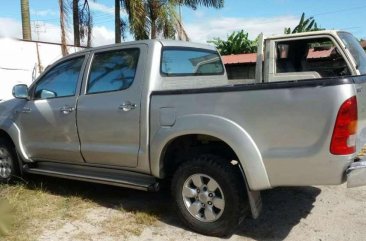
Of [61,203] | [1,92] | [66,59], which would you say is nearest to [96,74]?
[66,59]

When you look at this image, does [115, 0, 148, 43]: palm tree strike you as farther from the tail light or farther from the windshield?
the tail light

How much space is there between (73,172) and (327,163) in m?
3.04

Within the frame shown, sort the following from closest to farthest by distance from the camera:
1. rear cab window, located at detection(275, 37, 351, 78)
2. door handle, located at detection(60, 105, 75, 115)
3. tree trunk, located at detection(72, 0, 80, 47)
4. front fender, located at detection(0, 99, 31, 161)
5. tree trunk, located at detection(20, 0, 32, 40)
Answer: door handle, located at detection(60, 105, 75, 115), front fender, located at detection(0, 99, 31, 161), rear cab window, located at detection(275, 37, 351, 78), tree trunk, located at detection(20, 0, 32, 40), tree trunk, located at detection(72, 0, 80, 47)

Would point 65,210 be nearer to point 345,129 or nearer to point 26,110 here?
point 26,110

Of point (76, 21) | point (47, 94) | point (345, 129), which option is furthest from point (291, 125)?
point (76, 21)

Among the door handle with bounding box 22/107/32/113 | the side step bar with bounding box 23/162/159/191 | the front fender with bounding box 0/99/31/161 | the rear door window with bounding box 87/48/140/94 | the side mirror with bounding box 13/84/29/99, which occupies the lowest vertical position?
the side step bar with bounding box 23/162/159/191

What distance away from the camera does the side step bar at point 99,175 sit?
15.1ft

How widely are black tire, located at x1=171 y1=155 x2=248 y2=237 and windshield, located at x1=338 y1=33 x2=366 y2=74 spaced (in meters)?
3.88

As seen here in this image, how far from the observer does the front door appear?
5262 mm

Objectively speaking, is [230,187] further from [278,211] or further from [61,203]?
[61,203]

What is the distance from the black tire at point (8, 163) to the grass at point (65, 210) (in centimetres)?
15

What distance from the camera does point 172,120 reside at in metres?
4.27

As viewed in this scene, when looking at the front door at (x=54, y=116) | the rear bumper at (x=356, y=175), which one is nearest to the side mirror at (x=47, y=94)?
the front door at (x=54, y=116)

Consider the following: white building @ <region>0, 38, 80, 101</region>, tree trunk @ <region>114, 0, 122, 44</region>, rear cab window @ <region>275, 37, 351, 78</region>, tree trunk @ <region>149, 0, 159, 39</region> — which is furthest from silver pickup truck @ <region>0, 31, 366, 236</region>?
tree trunk @ <region>149, 0, 159, 39</region>
